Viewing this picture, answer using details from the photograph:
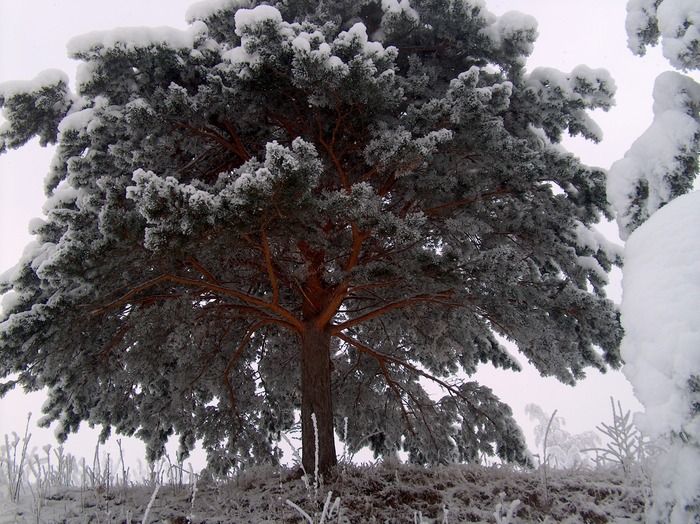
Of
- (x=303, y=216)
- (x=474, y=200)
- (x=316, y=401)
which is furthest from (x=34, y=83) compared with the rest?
(x=474, y=200)

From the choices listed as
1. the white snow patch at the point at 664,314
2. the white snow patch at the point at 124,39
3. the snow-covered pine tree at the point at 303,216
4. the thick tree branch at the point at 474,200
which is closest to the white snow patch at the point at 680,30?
the white snow patch at the point at 664,314

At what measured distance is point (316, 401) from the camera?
22.1 feet

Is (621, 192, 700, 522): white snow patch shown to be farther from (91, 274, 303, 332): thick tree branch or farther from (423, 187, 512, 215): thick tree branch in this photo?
(91, 274, 303, 332): thick tree branch

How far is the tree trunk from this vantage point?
6.32 metres

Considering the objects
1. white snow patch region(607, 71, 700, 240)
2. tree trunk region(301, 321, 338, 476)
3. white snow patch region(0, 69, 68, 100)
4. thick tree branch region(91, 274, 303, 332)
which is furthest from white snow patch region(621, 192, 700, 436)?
white snow patch region(0, 69, 68, 100)

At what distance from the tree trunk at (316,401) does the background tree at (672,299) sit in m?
4.14

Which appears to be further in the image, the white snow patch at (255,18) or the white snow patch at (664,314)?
the white snow patch at (255,18)

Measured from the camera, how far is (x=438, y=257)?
578cm

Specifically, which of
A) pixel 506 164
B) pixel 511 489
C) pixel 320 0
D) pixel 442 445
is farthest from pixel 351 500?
pixel 320 0

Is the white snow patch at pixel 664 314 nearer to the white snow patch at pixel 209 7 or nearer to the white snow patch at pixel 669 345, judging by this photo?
the white snow patch at pixel 669 345

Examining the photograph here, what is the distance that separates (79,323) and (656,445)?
6.04 m

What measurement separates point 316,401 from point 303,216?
3183mm

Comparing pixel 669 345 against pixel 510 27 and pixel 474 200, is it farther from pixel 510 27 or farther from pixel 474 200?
pixel 510 27

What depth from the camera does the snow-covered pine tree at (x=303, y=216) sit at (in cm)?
496
